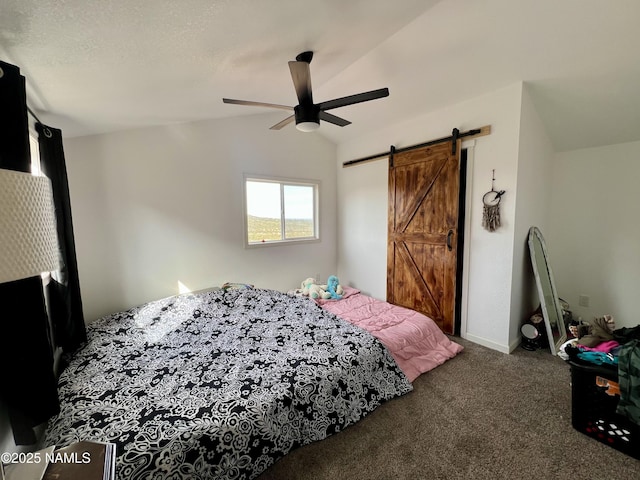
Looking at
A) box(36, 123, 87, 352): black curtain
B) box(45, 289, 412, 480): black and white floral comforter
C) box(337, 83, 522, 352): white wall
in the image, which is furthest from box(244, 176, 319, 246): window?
box(36, 123, 87, 352): black curtain

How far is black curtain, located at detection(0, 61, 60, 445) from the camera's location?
1.01 metres

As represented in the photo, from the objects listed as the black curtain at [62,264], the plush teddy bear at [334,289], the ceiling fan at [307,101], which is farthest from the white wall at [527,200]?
the black curtain at [62,264]

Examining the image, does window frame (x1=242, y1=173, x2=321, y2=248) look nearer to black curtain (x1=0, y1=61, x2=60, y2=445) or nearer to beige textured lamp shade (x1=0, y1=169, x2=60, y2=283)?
black curtain (x1=0, y1=61, x2=60, y2=445)

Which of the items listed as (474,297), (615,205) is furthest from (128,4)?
(615,205)

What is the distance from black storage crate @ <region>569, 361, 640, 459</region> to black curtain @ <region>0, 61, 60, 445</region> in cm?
296

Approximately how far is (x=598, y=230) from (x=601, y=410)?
238cm

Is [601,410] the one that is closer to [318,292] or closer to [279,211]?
[318,292]

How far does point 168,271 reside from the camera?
2.97 meters

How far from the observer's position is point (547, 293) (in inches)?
110

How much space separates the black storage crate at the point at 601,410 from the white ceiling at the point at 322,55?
2.36m

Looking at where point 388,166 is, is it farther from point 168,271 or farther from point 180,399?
point 180,399

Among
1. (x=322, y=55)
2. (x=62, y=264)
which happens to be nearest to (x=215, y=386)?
(x=62, y=264)

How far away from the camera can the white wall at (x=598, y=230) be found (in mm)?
2760

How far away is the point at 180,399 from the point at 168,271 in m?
1.99
